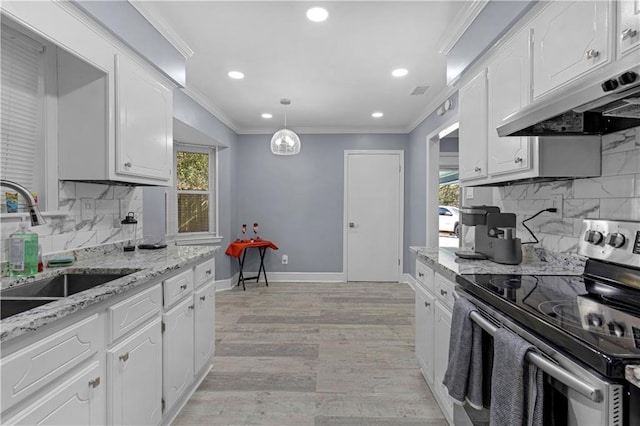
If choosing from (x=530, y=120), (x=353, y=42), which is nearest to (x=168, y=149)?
(x=353, y=42)

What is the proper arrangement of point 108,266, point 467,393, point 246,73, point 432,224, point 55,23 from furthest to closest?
point 432,224 < point 246,73 < point 108,266 < point 55,23 < point 467,393

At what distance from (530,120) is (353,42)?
168 cm

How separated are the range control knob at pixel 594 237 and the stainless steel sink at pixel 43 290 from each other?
7.07 ft

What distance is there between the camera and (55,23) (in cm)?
153

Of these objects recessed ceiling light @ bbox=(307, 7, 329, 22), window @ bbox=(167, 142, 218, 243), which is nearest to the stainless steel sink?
recessed ceiling light @ bbox=(307, 7, 329, 22)

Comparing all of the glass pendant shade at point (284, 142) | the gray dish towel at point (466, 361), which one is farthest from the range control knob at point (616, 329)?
the glass pendant shade at point (284, 142)

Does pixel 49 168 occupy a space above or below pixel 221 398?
above

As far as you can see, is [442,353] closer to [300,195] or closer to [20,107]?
[20,107]

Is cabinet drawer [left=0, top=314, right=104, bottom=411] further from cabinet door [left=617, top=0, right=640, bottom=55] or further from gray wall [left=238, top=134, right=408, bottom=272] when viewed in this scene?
Result: gray wall [left=238, top=134, right=408, bottom=272]

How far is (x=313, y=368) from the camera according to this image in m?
2.51

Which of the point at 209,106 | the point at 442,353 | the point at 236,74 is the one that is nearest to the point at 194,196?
the point at 209,106

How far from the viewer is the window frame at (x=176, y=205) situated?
424 cm

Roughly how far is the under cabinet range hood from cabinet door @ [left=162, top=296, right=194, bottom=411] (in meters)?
2.02

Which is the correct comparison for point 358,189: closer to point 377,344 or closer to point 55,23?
point 377,344
